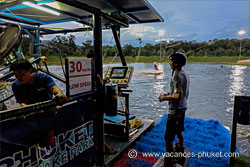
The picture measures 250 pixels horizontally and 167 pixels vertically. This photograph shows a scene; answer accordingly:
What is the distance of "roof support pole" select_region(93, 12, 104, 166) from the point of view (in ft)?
8.57

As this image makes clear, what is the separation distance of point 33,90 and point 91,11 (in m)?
1.38

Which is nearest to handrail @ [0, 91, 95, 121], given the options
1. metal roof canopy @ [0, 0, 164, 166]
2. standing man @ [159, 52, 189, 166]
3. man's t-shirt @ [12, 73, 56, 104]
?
metal roof canopy @ [0, 0, 164, 166]

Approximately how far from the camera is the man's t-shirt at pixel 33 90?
231 centimetres

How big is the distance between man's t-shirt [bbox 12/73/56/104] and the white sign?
13.7 inches

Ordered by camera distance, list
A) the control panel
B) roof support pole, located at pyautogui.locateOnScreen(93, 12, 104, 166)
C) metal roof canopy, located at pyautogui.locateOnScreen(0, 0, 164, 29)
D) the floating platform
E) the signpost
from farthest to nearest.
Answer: the control panel → the floating platform → metal roof canopy, located at pyautogui.locateOnScreen(0, 0, 164, 29) → roof support pole, located at pyautogui.locateOnScreen(93, 12, 104, 166) → the signpost

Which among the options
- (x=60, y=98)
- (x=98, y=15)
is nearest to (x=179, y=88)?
(x=98, y=15)

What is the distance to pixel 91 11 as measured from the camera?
8.07ft

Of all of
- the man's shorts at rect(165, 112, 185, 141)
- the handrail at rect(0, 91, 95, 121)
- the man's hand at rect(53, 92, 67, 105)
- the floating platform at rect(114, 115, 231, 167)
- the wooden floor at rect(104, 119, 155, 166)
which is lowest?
the floating platform at rect(114, 115, 231, 167)

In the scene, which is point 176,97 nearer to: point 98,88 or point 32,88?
point 98,88

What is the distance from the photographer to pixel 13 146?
1.65m

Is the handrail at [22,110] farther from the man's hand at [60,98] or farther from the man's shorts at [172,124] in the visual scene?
the man's shorts at [172,124]

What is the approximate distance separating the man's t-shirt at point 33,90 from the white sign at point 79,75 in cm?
35

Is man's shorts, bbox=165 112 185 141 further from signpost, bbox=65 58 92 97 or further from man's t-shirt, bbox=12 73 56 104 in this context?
man's t-shirt, bbox=12 73 56 104

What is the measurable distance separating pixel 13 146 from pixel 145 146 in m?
2.79
